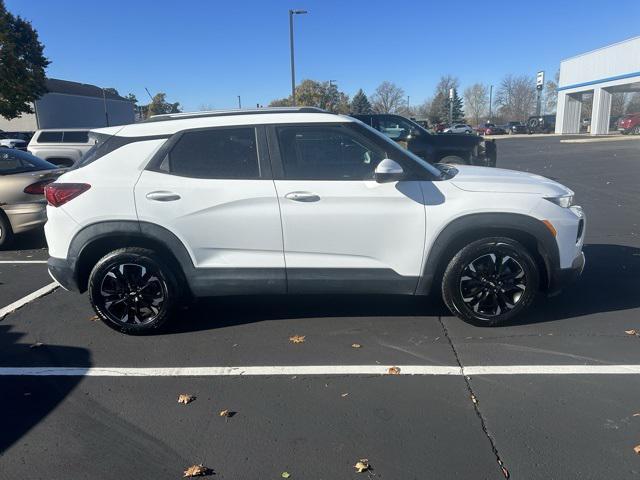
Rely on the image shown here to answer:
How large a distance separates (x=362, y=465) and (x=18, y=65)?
42208 millimetres

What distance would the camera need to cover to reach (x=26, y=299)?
5574mm

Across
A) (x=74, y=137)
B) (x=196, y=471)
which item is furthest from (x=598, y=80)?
(x=196, y=471)

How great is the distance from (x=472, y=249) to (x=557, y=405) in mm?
1419

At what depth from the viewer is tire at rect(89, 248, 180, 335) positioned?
4.35 m

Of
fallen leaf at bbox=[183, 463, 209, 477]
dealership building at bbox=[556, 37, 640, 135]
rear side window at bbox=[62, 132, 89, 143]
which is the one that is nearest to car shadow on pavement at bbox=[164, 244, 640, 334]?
fallen leaf at bbox=[183, 463, 209, 477]

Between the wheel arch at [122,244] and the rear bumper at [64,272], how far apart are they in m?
0.03

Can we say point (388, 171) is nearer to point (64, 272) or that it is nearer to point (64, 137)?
point (64, 272)

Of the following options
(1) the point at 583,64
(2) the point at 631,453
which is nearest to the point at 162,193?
(2) the point at 631,453

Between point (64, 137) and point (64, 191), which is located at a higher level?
point (64, 137)

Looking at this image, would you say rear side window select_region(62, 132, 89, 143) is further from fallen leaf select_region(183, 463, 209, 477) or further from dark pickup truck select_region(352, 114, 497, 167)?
fallen leaf select_region(183, 463, 209, 477)

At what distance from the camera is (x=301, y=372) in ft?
12.5

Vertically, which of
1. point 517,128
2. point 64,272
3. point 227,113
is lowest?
point 64,272

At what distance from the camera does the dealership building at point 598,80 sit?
37656 mm

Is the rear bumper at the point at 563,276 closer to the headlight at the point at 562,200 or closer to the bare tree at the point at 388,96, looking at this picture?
the headlight at the point at 562,200
